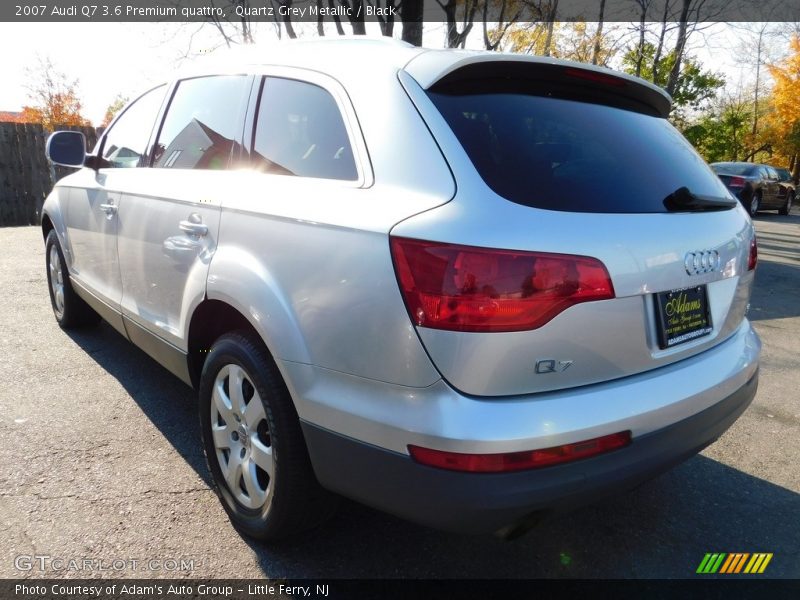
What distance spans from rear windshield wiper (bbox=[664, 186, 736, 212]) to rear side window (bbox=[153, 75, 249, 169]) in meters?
1.72

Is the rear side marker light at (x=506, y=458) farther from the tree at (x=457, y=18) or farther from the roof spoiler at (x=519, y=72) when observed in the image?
the tree at (x=457, y=18)

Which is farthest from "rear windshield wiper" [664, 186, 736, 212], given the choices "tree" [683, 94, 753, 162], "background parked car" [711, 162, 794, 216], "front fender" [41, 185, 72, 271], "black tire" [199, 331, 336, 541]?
"tree" [683, 94, 753, 162]

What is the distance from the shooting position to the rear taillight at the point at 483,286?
1570 mm

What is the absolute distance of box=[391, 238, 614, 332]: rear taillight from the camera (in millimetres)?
1570

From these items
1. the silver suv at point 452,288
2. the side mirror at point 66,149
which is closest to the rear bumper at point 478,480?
the silver suv at point 452,288

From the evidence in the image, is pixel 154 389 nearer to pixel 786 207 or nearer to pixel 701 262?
pixel 701 262

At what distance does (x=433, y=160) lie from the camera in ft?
5.65

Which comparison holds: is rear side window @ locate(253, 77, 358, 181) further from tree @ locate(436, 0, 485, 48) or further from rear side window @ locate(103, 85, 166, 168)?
tree @ locate(436, 0, 485, 48)

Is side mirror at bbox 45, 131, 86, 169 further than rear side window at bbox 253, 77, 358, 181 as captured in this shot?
Yes

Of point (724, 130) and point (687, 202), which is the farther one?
point (724, 130)

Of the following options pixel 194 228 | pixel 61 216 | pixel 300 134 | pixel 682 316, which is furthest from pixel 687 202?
pixel 61 216

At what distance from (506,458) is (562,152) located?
39.1 inches

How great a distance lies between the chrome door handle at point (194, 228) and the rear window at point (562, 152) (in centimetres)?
113

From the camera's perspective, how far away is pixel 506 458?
1584 mm
